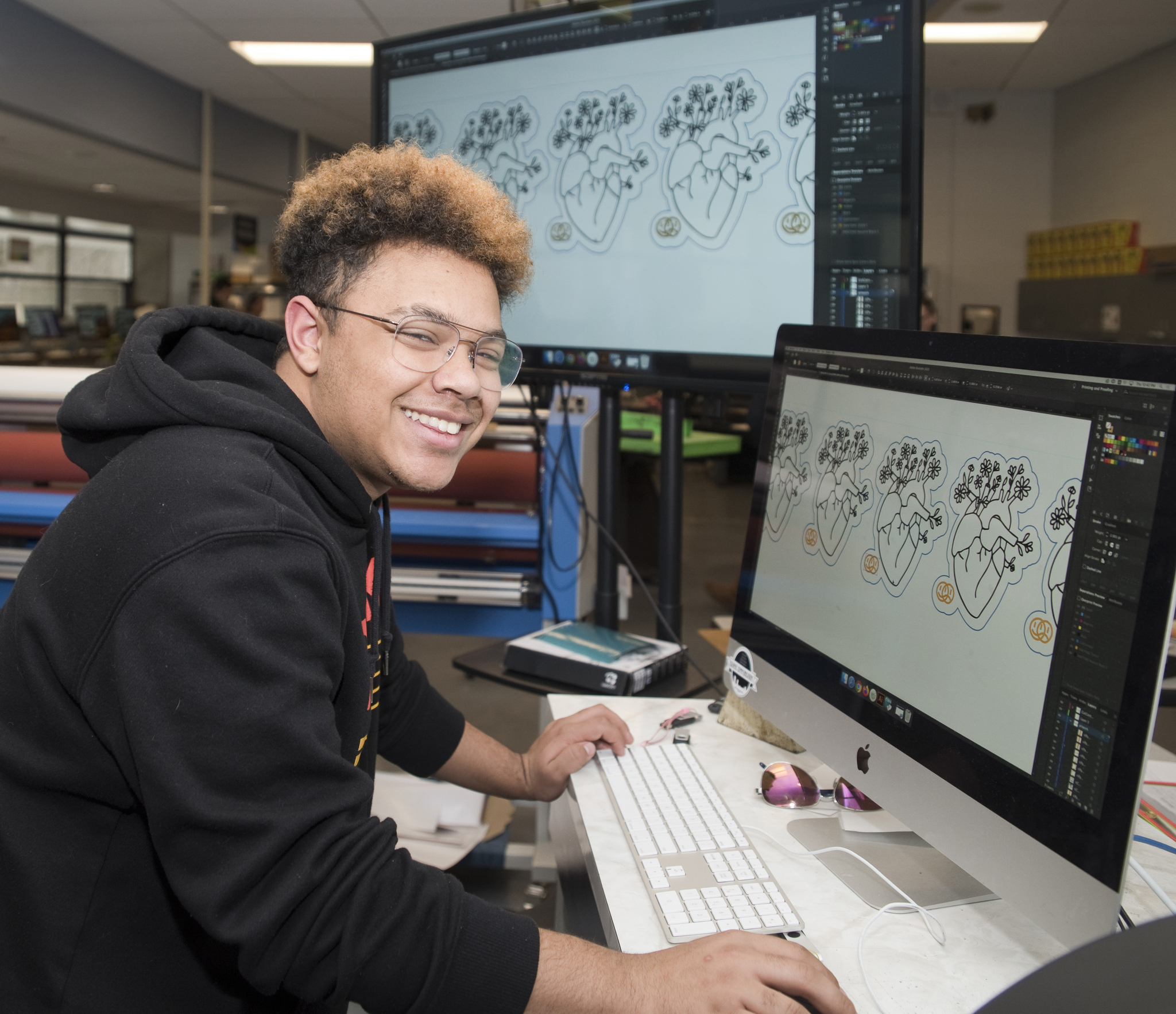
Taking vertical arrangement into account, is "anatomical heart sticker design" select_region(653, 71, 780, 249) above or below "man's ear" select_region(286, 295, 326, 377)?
above

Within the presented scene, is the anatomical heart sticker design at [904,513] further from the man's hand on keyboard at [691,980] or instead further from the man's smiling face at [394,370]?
the man's smiling face at [394,370]

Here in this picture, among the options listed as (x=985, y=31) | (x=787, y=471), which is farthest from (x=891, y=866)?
(x=985, y=31)

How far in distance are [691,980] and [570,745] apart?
1.43 feet

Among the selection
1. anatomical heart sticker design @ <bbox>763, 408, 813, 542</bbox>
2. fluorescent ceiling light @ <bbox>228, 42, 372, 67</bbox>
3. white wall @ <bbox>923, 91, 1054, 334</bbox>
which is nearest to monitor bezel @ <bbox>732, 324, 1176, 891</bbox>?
anatomical heart sticker design @ <bbox>763, 408, 813, 542</bbox>

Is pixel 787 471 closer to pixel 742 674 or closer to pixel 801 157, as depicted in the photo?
pixel 742 674

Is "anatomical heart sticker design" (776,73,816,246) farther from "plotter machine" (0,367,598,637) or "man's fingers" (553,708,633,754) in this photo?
"man's fingers" (553,708,633,754)

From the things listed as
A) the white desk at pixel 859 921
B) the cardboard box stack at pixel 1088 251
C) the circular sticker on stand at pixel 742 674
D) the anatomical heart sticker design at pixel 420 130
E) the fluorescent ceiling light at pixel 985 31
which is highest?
the fluorescent ceiling light at pixel 985 31

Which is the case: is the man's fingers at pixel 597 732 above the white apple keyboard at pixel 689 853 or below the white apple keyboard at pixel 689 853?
above

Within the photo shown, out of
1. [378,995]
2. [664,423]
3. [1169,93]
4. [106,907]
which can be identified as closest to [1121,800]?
[378,995]

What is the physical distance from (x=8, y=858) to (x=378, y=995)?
36 cm

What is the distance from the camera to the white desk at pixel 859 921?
0.68m

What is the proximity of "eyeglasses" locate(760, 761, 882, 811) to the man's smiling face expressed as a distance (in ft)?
1.53

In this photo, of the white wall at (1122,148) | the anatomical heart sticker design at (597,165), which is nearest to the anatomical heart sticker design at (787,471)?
the anatomical heart sticker design at (597,165)

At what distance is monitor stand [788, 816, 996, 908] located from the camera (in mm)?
792
